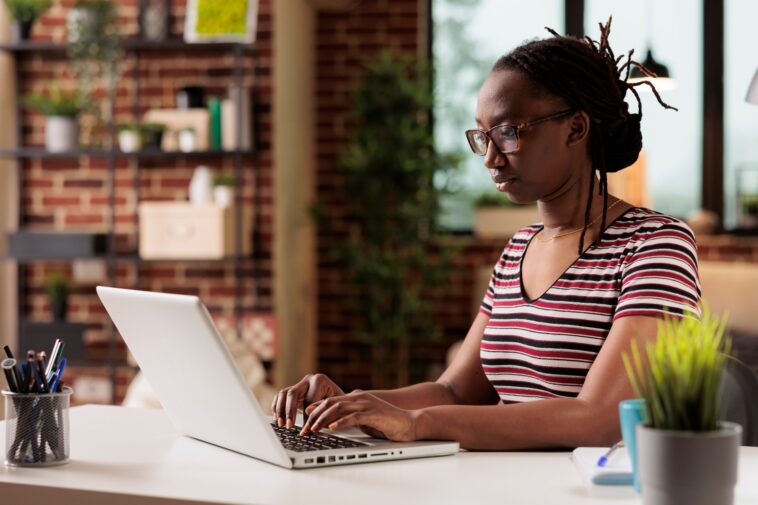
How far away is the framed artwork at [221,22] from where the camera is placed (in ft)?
14.5

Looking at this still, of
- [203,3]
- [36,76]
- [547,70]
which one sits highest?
[203,3]

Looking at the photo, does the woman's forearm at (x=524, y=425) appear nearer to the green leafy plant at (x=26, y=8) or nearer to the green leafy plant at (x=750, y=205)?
the green leafy plant at (x=26, y=8)

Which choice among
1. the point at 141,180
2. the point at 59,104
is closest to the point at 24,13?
the point at 59,104

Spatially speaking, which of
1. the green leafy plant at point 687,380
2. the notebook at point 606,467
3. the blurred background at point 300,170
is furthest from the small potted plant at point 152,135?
the green leafy plant at point 687,380

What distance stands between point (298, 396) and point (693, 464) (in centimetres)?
73

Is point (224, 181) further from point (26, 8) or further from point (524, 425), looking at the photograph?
point (524, 425)

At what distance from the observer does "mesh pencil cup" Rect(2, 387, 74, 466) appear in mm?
1354

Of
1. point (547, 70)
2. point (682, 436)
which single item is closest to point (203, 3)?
point (547, 70)

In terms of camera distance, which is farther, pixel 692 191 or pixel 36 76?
pixel 692 191

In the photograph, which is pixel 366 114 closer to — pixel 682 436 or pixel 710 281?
pixel 710 281

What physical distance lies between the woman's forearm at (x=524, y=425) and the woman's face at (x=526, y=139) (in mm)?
418

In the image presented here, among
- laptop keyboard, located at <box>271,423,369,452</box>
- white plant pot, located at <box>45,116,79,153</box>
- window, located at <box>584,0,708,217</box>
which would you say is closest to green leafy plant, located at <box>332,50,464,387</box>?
window, located at <box>584,0,708,217</box>

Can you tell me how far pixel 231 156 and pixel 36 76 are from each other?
3.34 ft

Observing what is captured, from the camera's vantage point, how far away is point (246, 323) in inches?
179
